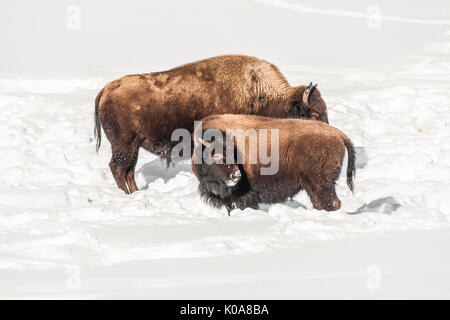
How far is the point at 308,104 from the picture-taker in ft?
26.7

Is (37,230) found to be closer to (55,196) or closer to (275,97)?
(55,196)

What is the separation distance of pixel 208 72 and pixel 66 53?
12.0 metres

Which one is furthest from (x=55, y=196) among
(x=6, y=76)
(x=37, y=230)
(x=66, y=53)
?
(x=66, y=53)

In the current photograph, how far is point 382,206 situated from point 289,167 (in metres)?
0.98

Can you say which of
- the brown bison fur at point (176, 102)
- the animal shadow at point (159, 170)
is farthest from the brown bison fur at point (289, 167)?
the animal shadow at point (159, 170)

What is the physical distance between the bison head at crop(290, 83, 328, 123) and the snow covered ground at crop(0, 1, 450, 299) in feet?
2.87

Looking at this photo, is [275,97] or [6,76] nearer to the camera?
[275,97]

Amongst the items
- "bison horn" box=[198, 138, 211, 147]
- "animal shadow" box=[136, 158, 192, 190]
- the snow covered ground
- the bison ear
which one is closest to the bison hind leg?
the snow covered ground

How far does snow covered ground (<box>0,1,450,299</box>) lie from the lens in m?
4.18

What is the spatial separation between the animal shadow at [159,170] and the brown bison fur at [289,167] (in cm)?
191

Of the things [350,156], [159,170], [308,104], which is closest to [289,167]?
[350,156]

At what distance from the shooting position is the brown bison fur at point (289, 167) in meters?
6.45

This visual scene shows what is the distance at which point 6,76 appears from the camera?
15.3 meters

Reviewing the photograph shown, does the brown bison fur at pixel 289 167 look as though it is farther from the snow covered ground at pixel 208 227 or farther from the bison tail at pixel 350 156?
the snow covered ground at pixel 208 227
